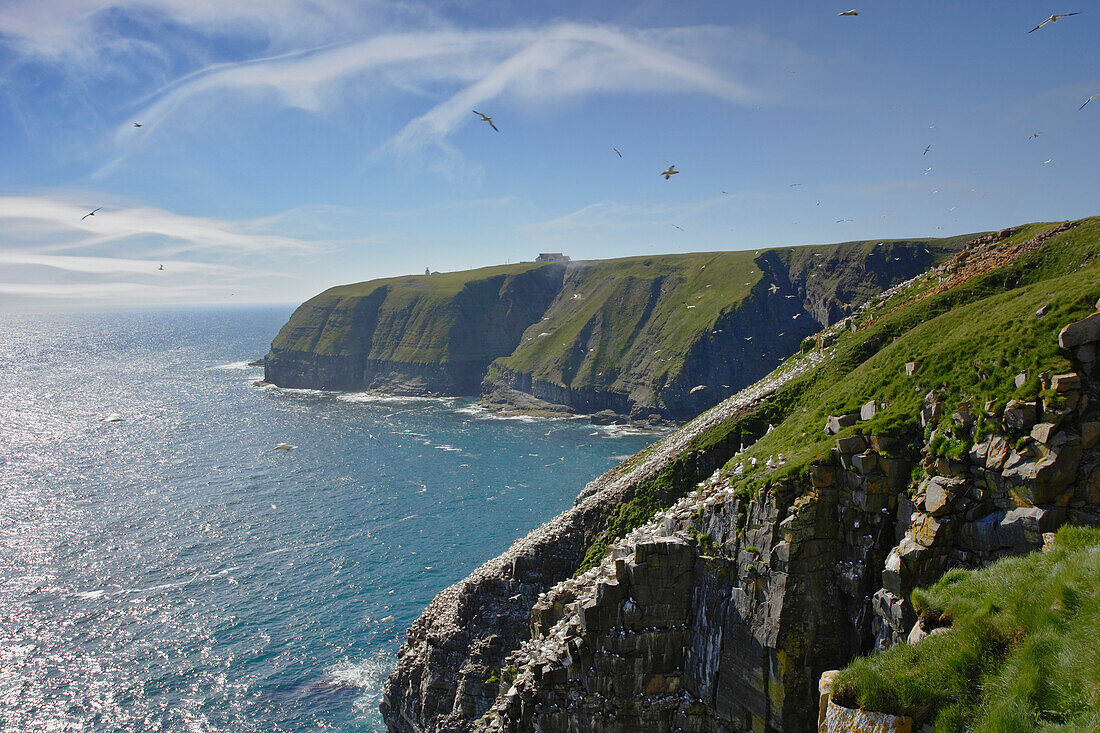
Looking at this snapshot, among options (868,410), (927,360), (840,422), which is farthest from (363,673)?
(927,360)

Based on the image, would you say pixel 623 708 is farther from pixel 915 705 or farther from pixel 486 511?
pixel 486 511

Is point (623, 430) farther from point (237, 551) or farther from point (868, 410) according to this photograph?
point (868, 410)

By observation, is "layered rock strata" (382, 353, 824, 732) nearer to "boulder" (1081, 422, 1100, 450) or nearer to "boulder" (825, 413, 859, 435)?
"boulder" (825, 413, 859, 435)

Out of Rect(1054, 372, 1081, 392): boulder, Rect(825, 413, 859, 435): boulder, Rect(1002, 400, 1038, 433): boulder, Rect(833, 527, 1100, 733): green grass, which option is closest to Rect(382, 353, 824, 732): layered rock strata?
→ Rect(825, 413, 859, 435): boulder

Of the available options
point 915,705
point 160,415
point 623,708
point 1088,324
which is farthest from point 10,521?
point 1088,324

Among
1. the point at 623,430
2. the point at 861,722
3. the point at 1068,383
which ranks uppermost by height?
the point at 1068,383

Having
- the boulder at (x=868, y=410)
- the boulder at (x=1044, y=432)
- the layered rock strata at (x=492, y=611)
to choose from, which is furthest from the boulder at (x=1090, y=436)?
the layered rock strata at (x=492, y=611)
